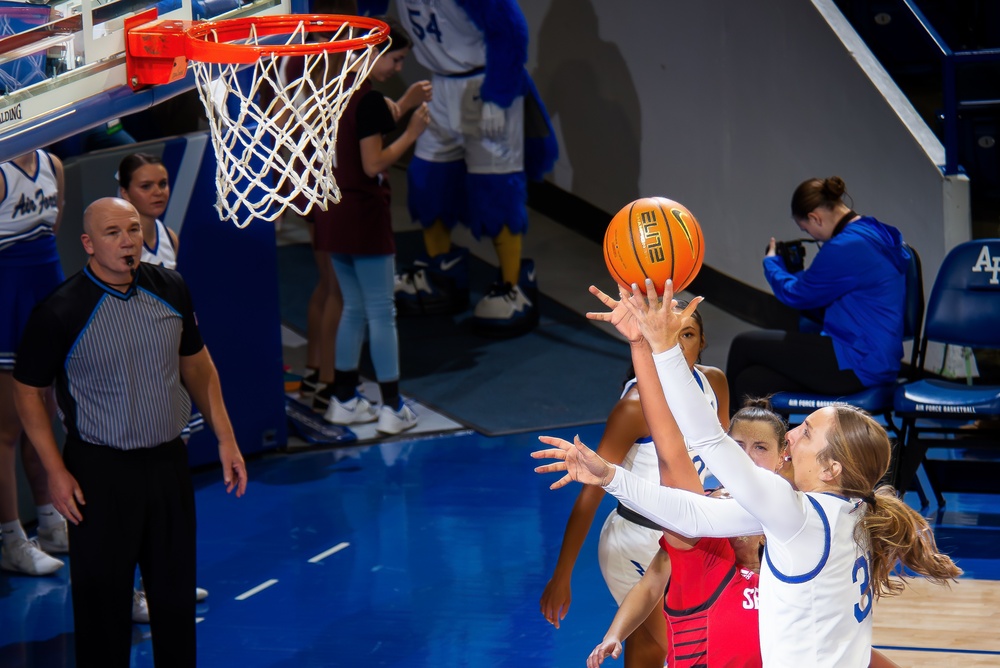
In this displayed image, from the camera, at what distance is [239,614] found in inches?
210

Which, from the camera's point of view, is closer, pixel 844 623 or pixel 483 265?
pixel 844 623

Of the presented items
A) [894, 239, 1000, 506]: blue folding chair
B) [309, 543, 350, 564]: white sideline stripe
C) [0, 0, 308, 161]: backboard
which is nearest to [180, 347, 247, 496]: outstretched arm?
[0, 0, 308, 161]: backboard

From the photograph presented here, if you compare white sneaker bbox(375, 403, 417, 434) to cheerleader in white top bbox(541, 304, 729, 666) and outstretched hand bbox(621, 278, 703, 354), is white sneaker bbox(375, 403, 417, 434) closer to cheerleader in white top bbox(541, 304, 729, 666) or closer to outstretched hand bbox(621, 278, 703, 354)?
cheerleader in white top bbox(541, 304, 729, 666)

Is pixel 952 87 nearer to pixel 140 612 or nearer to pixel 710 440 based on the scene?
pixel 140 612

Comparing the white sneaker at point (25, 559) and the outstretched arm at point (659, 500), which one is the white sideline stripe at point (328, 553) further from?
the outstretched arm at point (659, 500)

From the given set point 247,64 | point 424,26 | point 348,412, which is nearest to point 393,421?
point 348,412

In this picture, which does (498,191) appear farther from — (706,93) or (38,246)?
(38,246)

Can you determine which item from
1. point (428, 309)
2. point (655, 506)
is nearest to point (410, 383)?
point (428, 309)

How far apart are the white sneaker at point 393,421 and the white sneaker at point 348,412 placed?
0.10 meters

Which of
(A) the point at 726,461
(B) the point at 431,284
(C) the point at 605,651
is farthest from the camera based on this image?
(B) the point at 431,284

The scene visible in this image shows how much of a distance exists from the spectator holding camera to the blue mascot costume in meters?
2.89

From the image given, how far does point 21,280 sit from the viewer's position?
568cm

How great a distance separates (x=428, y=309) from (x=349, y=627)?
14.7ft

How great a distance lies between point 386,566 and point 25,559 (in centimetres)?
159
